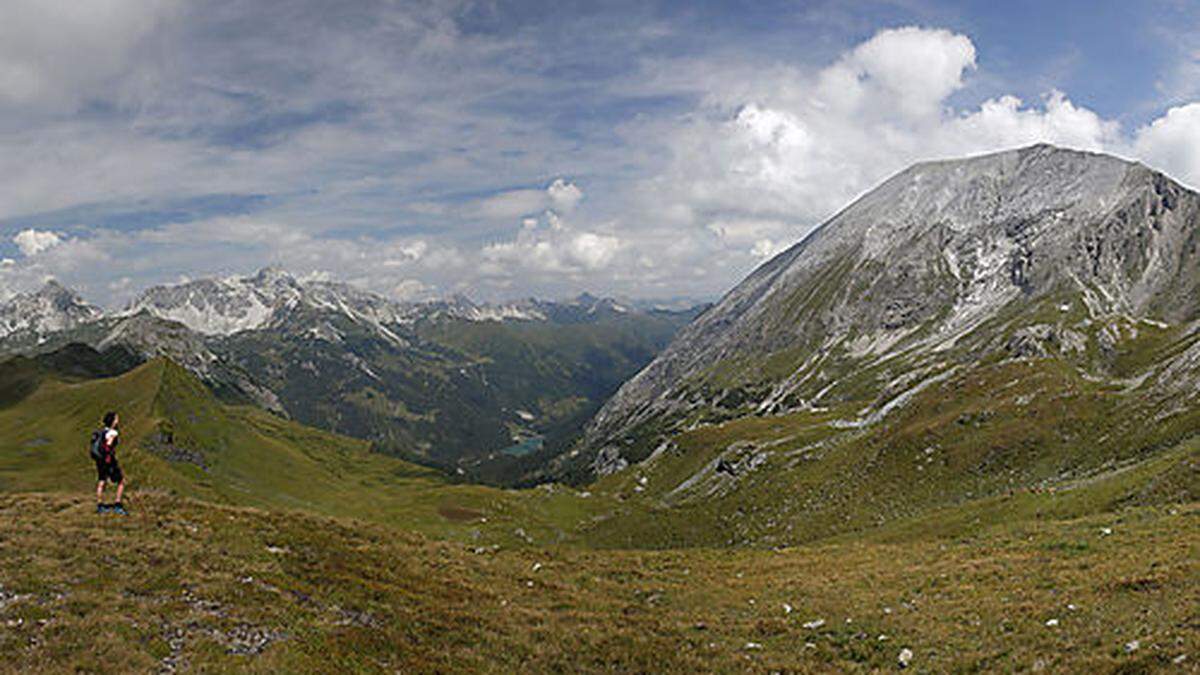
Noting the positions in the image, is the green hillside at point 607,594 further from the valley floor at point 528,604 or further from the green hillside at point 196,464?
the green hillside at point 196,464

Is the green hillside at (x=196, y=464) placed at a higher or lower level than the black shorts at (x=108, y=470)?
lower

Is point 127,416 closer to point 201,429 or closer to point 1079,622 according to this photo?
point 201,429

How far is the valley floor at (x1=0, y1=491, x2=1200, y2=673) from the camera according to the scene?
18.1 metres

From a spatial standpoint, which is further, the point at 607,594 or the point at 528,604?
the point at 607,594

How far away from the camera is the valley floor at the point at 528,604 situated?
18.1 m

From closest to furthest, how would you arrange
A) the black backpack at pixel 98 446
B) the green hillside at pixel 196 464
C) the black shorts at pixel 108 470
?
the black backpack at pixel 98 446 < the black shorts at pixel 108 470 < the green hillside at pixel 196 464

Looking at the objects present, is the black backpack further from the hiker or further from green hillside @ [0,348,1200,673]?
green hillside @ [0,348,1200,673]

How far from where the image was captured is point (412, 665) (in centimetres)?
1969

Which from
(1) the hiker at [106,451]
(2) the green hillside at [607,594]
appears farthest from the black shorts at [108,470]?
(2) the green hillside at [607,594]

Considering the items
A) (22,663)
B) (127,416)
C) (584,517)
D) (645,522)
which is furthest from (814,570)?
(127,416)

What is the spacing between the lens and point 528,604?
28609mm

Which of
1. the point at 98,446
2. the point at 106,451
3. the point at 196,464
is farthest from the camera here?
the point at 196,464

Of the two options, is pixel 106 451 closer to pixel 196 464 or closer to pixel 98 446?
pixel 98 446

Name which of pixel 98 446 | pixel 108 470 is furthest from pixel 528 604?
pixel 98 446
